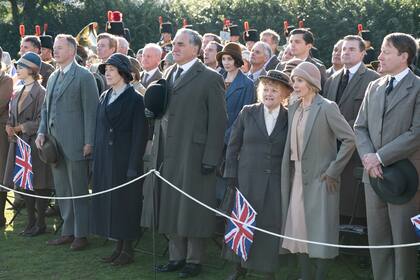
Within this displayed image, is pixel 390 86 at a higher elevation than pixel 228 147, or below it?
higher

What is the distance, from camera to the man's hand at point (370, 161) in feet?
21.1

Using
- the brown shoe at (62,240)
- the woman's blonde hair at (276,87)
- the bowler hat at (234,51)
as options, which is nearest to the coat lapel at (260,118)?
the woman's blonde hair at (276,87)

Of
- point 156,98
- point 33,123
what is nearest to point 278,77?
point 156,98

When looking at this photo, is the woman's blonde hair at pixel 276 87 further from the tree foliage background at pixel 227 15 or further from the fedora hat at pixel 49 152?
the tree foliage background at pixel 227 15

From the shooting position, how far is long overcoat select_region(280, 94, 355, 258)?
6.82 meters

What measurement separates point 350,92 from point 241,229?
211cm

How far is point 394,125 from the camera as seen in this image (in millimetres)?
6484

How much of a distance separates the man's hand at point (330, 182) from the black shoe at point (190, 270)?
1763 millimetres

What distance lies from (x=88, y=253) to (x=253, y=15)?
630 inches

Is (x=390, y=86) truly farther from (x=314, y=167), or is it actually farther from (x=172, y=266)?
(x=172, y=266)

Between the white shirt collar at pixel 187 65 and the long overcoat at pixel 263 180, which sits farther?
the white shirt collar at pixel 187 65

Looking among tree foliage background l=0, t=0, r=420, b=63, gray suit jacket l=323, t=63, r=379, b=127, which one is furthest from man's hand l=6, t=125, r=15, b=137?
tree foliage background l=0, t=0, r=420, b=63

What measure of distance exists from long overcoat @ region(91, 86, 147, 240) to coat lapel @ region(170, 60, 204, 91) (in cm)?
54

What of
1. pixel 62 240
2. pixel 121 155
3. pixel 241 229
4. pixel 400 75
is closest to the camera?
pixel 400 75
